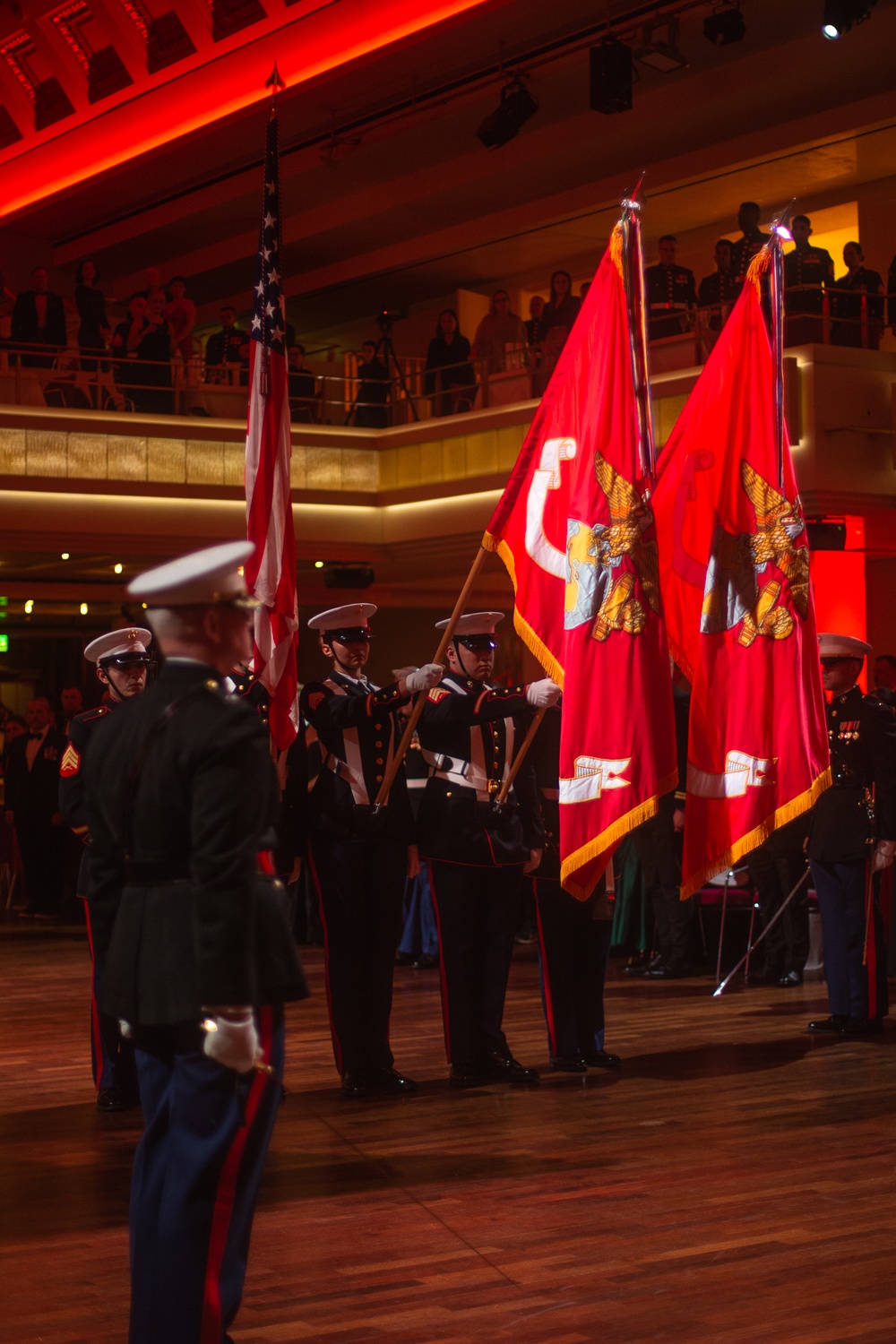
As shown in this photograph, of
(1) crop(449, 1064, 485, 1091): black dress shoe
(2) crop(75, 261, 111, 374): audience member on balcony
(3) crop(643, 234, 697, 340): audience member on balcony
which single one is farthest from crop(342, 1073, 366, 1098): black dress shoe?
(2) crop(75, 261, 111, 374): audience member on balcony

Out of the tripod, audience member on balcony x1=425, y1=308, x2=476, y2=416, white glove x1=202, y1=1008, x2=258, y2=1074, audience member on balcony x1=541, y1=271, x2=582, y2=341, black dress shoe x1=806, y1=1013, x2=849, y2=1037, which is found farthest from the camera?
the tripod

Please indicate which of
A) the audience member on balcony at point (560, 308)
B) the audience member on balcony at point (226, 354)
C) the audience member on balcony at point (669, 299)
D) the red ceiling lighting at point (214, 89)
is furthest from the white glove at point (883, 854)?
the audience member on balcony at point (226, 354)

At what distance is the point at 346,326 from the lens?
20.4 metres

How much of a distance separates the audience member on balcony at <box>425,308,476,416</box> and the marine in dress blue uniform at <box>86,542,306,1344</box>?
12275 mm

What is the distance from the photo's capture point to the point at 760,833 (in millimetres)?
5914

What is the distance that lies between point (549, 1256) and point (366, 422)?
41.2 feet

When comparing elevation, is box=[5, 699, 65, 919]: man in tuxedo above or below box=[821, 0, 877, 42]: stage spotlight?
below

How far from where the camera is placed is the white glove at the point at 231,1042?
9.25ft

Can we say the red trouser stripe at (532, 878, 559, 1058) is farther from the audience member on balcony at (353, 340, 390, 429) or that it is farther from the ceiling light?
the audience member on balcony at (353, 340, 390, 429)

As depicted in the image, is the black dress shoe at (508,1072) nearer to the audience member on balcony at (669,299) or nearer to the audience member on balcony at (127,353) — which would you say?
the audience member on balcony at (669,299)

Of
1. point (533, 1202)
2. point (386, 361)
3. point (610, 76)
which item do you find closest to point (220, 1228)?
point (533, 1202)

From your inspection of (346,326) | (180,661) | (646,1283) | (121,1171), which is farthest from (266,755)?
(346,326)

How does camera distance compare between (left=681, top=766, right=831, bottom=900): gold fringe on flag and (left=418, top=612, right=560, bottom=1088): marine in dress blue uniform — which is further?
(left=418, top=612, right=560, bottom=1088): marine in dress blue uniform

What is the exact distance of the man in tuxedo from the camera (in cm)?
1231
